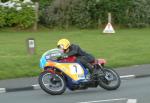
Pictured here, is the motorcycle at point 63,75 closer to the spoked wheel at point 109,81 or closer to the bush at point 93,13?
the spoked wheel at point 109,81

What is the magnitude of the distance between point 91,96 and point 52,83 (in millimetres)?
1118

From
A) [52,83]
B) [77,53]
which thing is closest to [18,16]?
[77,53]

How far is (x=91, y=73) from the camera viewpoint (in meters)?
15.8

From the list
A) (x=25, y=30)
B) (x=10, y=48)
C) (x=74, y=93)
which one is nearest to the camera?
(x=74, y=93)

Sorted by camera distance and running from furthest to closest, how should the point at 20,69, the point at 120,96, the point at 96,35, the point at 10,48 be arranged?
1. the point at 96,35
2. the point at 10,48
3. the point at 20,69
4. the point at 120,96

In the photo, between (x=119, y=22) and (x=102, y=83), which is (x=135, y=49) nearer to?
(x=102, y=83)

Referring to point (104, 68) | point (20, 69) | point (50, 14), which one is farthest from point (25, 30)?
point (104, 68)

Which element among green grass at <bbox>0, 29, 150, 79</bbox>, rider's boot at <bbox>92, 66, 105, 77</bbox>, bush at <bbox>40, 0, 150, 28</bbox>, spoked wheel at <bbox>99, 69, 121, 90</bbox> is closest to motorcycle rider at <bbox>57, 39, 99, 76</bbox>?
rider's boot at <bbox>92, 66, 105, 77</bbox>

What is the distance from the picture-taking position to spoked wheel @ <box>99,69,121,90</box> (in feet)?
52.2

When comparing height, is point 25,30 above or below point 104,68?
below

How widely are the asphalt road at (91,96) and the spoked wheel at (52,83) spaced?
0.17 metres

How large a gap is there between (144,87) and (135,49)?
30.1ft

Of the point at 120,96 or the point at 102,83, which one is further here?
the point at 102,83

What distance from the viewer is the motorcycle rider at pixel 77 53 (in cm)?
1547
